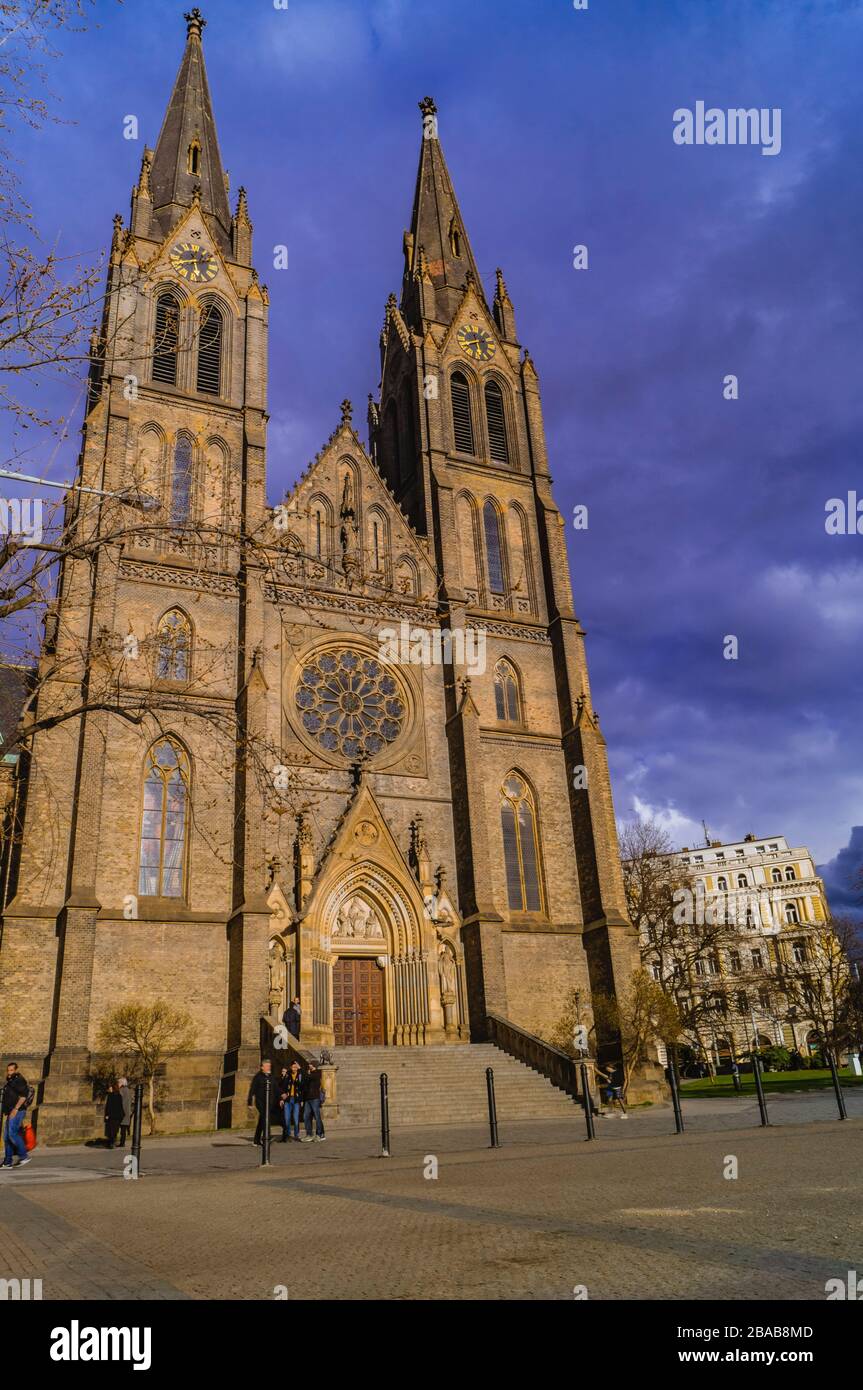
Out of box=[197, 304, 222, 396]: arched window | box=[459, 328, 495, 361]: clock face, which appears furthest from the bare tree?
box=[459, 328, 495, 361]: clock face

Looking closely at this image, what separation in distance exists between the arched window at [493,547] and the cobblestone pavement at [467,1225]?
2443 cm

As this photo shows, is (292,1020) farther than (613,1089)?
No

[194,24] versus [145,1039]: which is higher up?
[194,24]

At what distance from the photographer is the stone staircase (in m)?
21.8

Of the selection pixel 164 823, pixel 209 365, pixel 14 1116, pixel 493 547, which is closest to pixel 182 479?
pixel 209 365

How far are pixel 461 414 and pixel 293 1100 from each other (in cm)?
2802

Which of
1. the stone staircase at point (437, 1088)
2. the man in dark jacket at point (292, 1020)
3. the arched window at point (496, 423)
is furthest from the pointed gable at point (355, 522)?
the stone staircase at point (437, 1088)

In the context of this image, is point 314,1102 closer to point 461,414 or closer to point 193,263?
point 461,414

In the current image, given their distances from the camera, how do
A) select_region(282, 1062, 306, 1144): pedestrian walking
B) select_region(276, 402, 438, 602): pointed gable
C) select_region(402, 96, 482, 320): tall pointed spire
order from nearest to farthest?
select_region(282, 1062, 306, 1144): pedestrian walking
select_region(276, 402, 438, 602): pointed gable
select_region(402, 96, 482, 320): tall pointed spire

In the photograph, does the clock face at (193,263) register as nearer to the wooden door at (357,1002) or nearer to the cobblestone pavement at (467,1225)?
the wooden door at (357,1002)

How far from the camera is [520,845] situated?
31422mm

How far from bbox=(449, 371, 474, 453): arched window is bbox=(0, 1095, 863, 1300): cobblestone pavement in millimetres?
29335

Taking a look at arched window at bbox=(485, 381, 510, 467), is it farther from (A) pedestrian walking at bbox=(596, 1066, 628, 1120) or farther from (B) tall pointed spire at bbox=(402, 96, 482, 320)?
(A) pedestrian walking at bbox=(596, 1066, 628, 1120)

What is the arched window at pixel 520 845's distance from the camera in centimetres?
3078
